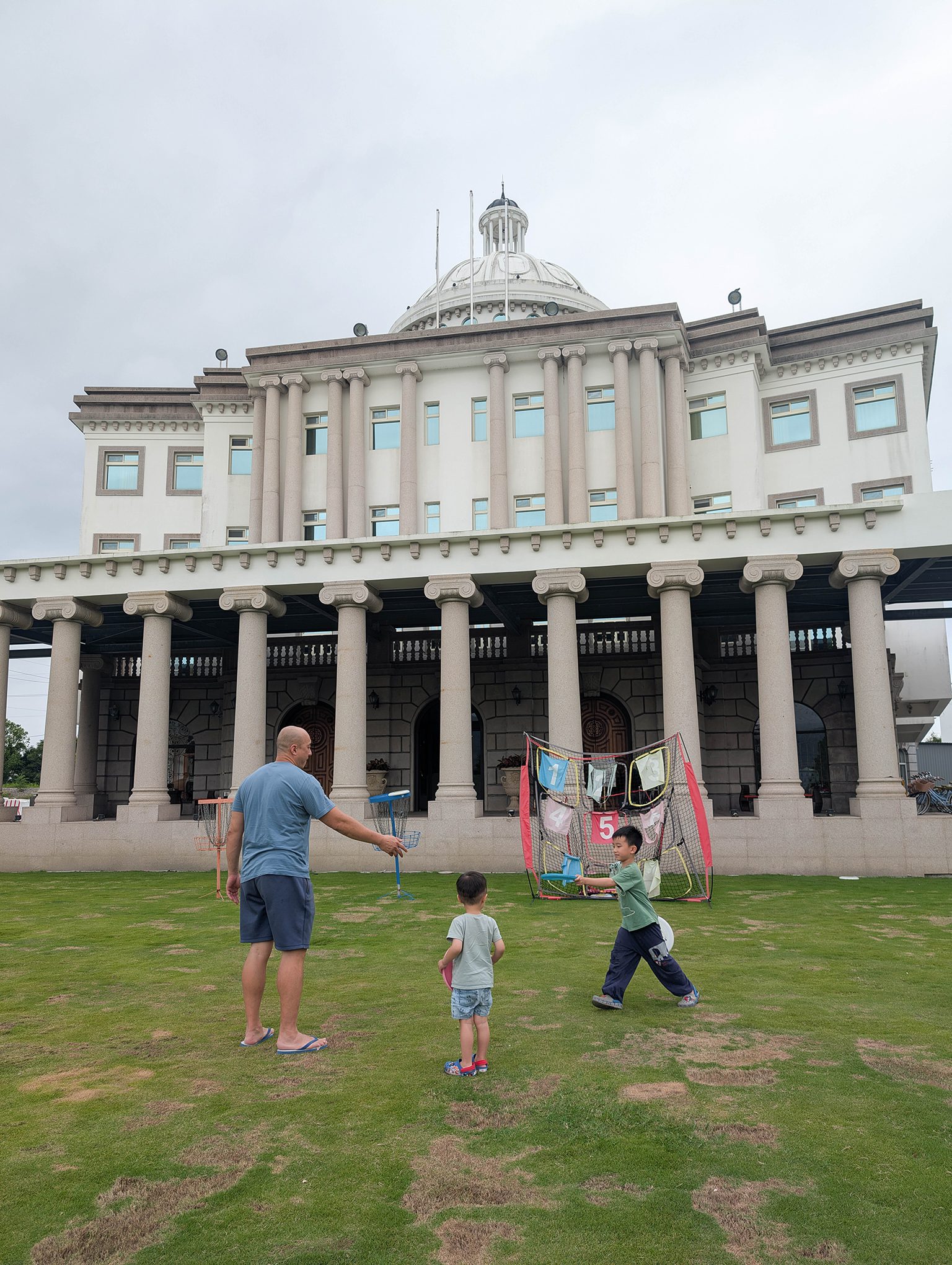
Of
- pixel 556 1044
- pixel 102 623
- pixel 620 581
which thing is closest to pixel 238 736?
pixel 102 623

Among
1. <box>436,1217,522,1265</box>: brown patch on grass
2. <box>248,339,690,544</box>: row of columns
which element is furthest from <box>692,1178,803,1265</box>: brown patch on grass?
<box>248,339,690,544</box>: row of columns

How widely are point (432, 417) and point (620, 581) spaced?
11122mm

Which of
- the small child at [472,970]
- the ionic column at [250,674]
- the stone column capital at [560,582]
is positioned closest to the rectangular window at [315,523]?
the ionic column at [250,674]

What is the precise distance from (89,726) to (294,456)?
11.5m

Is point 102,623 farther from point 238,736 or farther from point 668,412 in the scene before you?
point 668,412

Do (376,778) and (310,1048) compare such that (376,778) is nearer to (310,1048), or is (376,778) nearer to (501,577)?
(501,577)

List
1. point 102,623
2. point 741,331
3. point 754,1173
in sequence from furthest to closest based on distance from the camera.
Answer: point 741,331 → point 102,623 → point 754,1173

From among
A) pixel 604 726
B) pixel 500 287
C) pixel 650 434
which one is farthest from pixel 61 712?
pixel 500 287

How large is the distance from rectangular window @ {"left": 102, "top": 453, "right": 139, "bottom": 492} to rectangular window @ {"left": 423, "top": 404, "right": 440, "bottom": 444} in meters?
11.6

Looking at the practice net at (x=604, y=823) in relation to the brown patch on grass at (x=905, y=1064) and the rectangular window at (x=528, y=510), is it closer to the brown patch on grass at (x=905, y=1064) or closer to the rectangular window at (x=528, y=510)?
the brown patch on grass at (x=905, y=1064)

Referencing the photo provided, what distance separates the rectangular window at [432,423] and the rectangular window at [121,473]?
1162 centimetres

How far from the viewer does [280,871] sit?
673 centimetres

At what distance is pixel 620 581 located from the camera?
2367 cm

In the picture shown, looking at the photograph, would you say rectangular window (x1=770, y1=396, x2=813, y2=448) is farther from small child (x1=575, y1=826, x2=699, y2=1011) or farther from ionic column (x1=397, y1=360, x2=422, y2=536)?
small child (x1=575, y1=826, x2=699, y2=1011)
